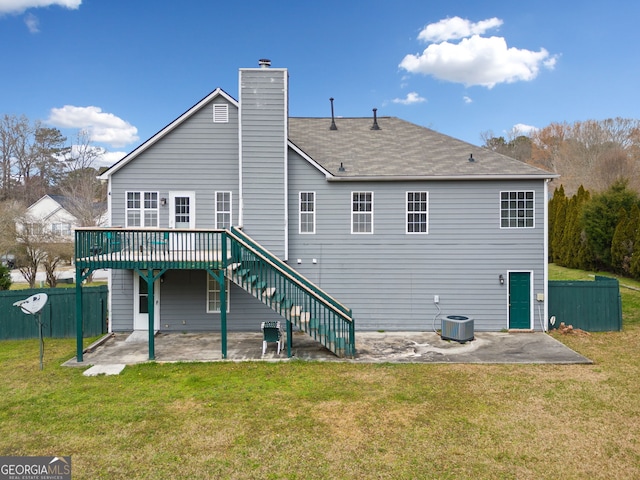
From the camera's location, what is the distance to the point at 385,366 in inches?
340

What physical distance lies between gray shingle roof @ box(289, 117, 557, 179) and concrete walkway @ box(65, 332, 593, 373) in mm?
4947

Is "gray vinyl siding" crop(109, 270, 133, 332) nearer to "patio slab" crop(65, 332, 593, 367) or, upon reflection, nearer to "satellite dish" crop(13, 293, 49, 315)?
"patio slab" crop(65, 332, 593, 367)

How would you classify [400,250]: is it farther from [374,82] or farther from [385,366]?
[374,82]

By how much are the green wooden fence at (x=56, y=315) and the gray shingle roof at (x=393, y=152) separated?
27.1 feet

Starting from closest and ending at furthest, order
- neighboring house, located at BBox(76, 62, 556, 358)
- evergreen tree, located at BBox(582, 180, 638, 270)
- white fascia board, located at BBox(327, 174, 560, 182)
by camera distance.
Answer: white fascia board, located at BBox(327, 174, 560, 182) < neighboring house, located at BBox(76, 62, 556, 358) < evergreen tree, located at BBox(582, 180, 638, 270)

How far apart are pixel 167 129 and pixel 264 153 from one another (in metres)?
3.12

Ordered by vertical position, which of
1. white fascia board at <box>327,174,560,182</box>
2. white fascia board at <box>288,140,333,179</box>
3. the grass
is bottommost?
the grass

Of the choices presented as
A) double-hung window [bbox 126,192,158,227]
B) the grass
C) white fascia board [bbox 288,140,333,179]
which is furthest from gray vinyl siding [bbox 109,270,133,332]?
white fascia board [bbox 288,140,333,179]

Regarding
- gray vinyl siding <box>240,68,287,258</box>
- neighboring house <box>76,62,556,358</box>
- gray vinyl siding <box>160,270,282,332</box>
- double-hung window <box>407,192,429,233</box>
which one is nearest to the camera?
gray vinyl siding <box>240,68,287,258</box>

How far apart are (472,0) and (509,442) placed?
59.1ft

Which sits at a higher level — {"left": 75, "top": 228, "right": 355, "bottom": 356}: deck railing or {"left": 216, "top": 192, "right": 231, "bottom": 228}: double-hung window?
{"left": 216, "top": 192, "right": 231, "bottom": 228}: double-hung window

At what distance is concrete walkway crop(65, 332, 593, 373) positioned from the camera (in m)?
9.12

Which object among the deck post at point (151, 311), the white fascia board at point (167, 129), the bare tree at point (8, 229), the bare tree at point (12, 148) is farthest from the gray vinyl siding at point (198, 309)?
the bare tree at point (12, 148)

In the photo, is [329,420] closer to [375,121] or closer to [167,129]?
[167,129]
